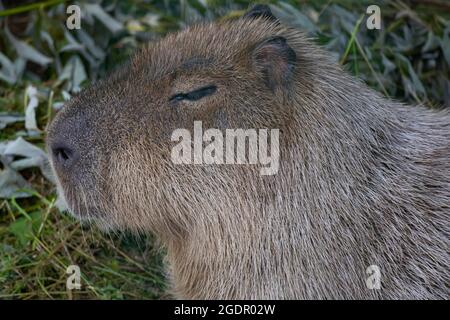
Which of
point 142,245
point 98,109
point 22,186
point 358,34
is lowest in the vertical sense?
point 142,245

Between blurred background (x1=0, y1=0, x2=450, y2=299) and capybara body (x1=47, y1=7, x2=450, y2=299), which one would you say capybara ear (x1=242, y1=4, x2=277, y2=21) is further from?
blurred background (x1=0, y1=0, x2=450, y2=299)

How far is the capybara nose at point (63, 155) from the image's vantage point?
304 centimetres

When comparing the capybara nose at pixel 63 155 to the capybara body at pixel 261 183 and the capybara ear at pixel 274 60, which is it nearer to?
the capybara body at pixel 261 183

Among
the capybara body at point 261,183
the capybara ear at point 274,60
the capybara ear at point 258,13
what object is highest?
the capybara ear at point 258,13

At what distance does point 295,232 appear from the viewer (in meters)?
3.06

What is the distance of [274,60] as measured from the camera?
120 inches

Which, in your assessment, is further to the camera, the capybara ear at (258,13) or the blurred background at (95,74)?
the blurred background at (95,74)

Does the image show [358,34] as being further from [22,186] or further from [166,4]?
[22,186]

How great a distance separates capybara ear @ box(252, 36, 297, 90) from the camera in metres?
3.02

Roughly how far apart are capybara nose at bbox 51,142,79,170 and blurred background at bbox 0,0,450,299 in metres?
0.80

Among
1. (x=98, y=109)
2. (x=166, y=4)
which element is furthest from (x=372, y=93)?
(x=166, y=4)

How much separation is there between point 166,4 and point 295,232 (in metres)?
2.72

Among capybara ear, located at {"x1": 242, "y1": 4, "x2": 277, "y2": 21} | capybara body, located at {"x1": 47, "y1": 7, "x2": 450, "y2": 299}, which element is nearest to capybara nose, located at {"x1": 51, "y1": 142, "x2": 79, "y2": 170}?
capybara body, located at {"x1": 47, "y1": 7, "x2": 450, "y2": 299}

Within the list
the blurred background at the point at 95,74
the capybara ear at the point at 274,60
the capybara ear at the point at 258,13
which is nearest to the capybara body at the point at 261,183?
the capybara ear at the point at 274,60
